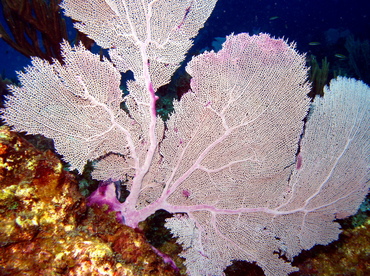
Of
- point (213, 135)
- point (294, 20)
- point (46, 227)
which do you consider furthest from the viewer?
point (294, 20)

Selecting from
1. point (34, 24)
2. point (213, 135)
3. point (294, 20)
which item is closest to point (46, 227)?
point (213, 135)

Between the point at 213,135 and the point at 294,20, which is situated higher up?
the point at 294,20

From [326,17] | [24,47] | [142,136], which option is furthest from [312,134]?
[326,17]

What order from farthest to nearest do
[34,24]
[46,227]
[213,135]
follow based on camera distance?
[34,24]
[213,135]
[46,227]

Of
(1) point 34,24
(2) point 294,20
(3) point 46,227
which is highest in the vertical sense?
(2) point 294,20

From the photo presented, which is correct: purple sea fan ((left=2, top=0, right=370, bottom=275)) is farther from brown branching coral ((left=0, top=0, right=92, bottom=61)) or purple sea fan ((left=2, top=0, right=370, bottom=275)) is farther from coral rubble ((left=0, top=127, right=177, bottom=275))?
brown branching coral ((left=0, top=0, right=92, bottom=61))

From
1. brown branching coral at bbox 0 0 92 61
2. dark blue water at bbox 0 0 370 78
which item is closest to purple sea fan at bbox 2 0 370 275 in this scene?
brown branching coral at bbox 0 0 92 61

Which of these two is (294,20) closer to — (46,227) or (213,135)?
(213,135)

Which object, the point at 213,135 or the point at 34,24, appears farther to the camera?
the point at 34,24
